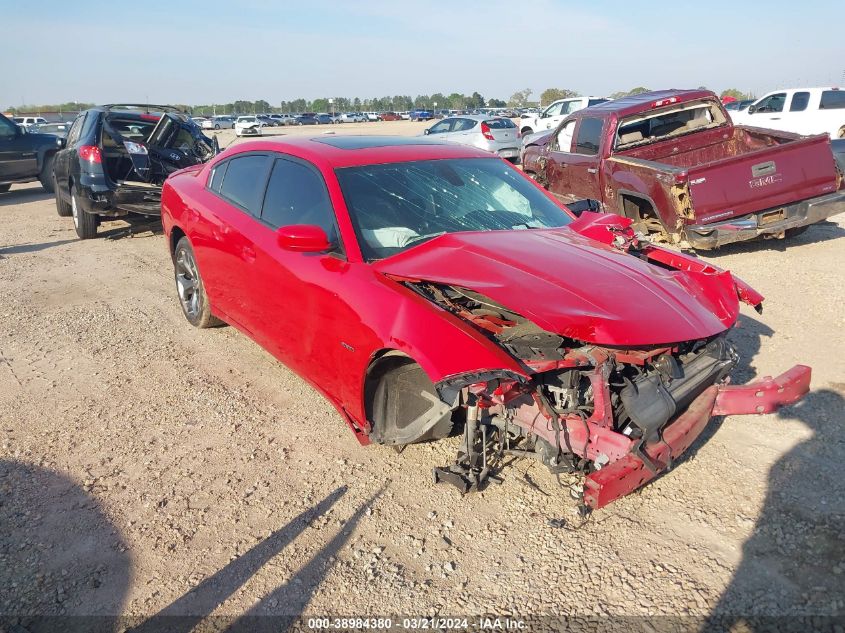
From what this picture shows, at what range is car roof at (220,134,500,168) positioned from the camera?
397 cm

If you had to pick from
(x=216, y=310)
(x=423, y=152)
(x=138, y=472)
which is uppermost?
(x=423, y=152)

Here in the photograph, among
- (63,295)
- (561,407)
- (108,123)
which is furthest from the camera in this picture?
(108,123)

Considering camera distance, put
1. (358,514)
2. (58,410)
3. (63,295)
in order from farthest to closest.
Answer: (63,295) → (58,410) → (358,514)

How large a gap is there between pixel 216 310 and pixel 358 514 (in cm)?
252

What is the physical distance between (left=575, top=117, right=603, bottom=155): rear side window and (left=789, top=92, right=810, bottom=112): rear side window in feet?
31.8

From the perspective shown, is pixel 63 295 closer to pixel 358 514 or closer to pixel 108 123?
pixel 108 123

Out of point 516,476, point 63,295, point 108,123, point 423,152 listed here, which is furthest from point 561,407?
point 108,123

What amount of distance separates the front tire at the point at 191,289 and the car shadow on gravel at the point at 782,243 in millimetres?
5656

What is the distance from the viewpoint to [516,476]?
3342mm

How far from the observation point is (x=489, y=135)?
59.3ft

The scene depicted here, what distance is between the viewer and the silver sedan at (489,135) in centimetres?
1814

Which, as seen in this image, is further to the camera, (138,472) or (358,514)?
(138,472)

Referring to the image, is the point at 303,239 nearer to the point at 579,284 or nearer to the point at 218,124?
the point at 579,284

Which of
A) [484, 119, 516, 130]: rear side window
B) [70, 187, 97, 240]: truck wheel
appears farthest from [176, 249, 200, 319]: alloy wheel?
[484, 119, 516, 130]: rear side window
